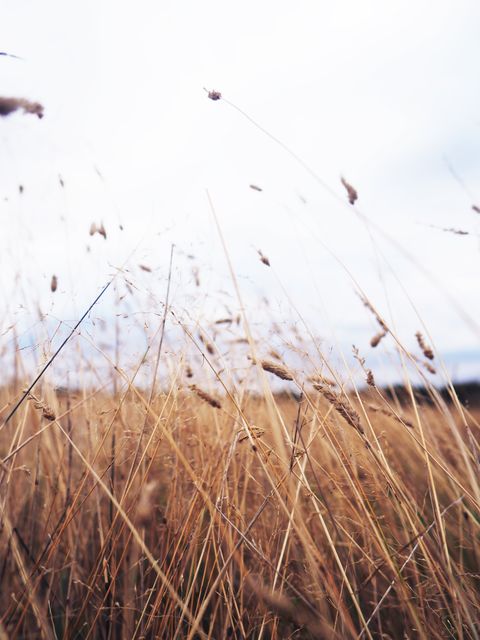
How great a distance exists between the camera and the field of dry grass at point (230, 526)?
1039mm

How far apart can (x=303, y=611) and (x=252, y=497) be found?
532 millimetres

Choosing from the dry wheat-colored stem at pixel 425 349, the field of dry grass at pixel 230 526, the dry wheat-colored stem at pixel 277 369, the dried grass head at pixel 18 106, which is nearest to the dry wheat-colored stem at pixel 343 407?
the field of dry grass at pixel 230 526

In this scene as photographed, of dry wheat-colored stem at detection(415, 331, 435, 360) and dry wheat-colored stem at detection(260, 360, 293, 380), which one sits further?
dry wheat-colored stem at detection(415, 331, 435, 360)

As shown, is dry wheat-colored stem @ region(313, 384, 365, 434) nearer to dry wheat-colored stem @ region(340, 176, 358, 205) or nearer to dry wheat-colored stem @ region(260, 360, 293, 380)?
dry wheat-colored stem @ region(260, 360, 293, 380)

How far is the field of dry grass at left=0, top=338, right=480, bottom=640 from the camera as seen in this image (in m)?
1.04

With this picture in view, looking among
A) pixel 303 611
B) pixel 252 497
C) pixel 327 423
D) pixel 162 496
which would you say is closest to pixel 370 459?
pixel 327 423

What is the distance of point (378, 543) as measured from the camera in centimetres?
105

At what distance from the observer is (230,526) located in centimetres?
125

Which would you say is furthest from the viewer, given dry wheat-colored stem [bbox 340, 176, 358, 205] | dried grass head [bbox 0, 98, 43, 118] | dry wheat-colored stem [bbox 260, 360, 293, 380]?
dry wheat-colored stem [bbox 340, 176, 358, 205]

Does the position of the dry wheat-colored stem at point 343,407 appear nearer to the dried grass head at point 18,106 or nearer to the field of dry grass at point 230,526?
the field of dry grass at point 230,526

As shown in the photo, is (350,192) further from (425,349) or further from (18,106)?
(18,106)

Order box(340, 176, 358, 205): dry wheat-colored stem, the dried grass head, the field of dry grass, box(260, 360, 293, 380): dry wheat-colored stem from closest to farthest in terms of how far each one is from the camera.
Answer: the field of dry grass
box(260, 360, 293, 380): dry wheat-colored stem
the dried grass head
box(340, 176, 358, 205): dry wheat-colored stem

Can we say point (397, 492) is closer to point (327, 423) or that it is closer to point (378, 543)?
point (378, 543)

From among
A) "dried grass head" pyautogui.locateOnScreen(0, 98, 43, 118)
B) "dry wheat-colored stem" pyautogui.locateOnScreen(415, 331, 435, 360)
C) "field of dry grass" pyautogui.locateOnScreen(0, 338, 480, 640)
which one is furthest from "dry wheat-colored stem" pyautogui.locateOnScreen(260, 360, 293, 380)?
"dried grass head" pyautogui.locateOnScreen(0, 98, 43, 118)
